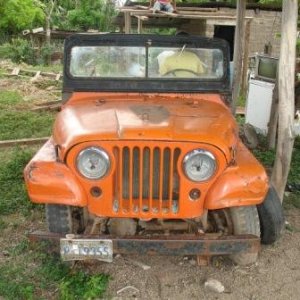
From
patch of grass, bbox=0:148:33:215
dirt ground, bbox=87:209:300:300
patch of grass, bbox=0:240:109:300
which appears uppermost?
patch of grass, bbox=0:240:109:300

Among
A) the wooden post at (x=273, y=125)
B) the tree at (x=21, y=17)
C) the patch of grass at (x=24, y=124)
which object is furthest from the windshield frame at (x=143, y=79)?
the tree at (x=21, y=17)

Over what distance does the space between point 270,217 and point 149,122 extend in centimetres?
130

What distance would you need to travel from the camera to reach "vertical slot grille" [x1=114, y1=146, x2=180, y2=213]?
3.27 meters

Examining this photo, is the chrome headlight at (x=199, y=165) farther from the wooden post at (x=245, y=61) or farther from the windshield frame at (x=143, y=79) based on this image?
the wooden post at (x=245, y=61)

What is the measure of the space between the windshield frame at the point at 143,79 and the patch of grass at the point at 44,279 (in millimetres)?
1466

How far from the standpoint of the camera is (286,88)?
14.3 feet

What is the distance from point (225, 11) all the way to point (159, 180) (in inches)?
483

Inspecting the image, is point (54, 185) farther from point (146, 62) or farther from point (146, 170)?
point (146, 62)

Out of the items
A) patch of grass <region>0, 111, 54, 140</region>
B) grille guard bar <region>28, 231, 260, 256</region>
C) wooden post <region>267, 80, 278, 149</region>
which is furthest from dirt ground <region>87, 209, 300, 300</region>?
patch of grass <region>0, 111, 54, 140</region>

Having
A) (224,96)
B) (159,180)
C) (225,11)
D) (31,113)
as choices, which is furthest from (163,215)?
(225,11)

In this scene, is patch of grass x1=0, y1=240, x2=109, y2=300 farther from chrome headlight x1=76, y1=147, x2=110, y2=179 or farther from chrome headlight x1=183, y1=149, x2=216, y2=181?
chrome headlight x1=183, y1=149, x2=216, y2=181

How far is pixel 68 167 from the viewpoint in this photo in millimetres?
3363

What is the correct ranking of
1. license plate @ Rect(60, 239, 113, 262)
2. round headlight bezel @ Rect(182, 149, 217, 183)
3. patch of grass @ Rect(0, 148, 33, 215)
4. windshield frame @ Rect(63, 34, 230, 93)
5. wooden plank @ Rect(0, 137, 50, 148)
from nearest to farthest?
round headlight bezel @ Rect(182, 149, 217, 183)
license plate @ Rect(60, 239, 113, 262)
windshield frame @ Rect(63, 34, 230, 93)
patch of grass @ Rect(0, 148, 33, 215)
wooden plank @ Rect(0, 137, 50, 148)

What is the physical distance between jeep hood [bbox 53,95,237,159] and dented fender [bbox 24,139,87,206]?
0.49 feet
